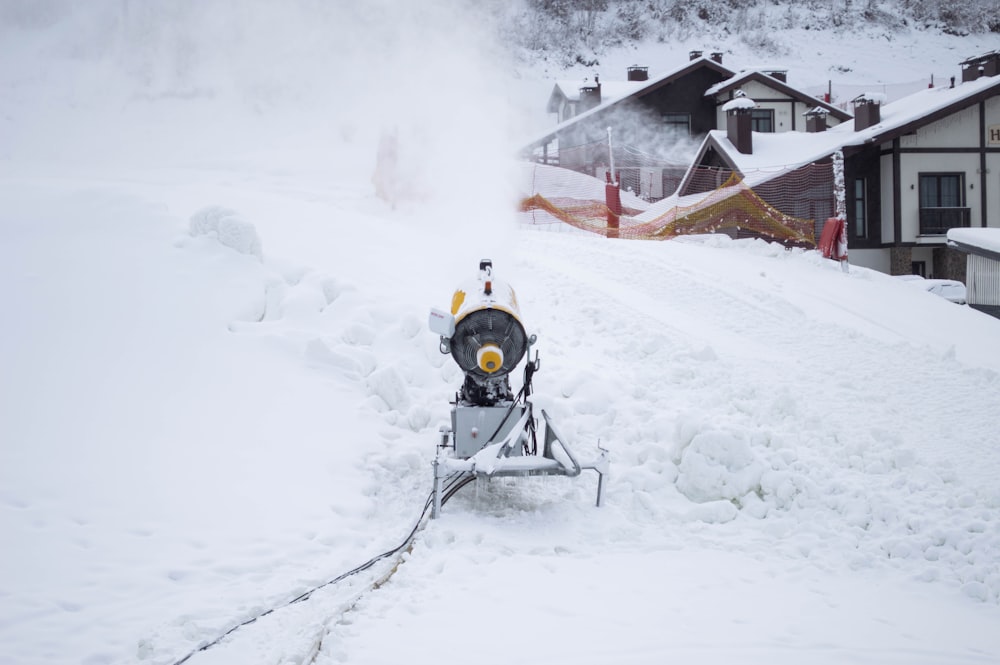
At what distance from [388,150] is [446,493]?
1270cm

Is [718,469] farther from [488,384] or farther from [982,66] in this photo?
[982,66]

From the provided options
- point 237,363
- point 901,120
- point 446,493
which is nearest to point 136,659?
point 446,493

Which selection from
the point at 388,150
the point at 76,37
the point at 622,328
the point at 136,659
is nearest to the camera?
the point at 136,659

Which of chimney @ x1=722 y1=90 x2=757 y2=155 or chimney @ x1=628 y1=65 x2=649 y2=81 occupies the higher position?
chimney @ x1=628 y1=65 x2=649 y2=81

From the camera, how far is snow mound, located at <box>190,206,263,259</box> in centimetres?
992

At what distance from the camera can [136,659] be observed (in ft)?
13.6

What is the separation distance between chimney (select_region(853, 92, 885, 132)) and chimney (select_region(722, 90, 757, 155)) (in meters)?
3.54

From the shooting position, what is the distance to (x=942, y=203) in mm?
25531

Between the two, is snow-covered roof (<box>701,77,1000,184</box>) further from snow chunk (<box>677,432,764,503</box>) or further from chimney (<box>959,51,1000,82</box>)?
snow chunk (<box>677,432,764,503</box>)

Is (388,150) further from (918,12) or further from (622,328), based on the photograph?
(918,12)

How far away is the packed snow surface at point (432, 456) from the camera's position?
464 centimetres

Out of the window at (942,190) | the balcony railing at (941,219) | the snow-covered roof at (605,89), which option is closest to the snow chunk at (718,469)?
the balcony railing at (941,219)

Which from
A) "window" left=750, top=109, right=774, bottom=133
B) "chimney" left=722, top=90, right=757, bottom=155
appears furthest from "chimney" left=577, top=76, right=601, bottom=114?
"chimney" left=722, top=90, right=757, bottom=155

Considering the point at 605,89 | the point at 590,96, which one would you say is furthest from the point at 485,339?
the point at 605,89
